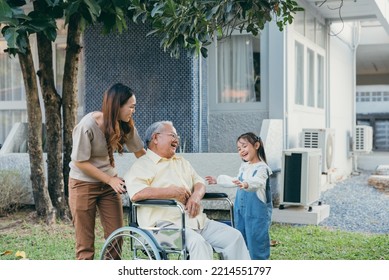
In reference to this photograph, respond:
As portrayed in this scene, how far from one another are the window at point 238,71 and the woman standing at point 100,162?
3291 mm

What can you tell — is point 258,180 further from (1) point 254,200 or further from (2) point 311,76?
(2) point 311,76

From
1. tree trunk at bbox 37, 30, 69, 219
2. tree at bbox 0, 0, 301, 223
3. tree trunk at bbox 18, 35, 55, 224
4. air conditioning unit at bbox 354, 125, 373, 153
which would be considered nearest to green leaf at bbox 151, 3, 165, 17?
tree at bbox 0, 0, 301, 223

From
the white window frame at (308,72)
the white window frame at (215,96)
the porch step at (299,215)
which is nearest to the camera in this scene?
the porch step at (299,215)

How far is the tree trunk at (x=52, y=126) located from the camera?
4.85 m

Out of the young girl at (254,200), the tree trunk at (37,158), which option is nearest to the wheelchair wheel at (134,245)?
the young girl at (254,200)

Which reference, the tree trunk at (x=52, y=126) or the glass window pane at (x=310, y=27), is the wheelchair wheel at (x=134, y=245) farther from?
the glass window pane at (x=310, y=27)

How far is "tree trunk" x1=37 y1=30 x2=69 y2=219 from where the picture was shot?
485 centimetres

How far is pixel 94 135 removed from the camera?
120 inches

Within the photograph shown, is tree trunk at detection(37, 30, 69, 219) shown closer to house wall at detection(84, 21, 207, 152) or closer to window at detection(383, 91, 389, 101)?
house wall at detection(84, 21, 207, 152)

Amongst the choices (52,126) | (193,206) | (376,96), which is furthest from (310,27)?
(376,96)

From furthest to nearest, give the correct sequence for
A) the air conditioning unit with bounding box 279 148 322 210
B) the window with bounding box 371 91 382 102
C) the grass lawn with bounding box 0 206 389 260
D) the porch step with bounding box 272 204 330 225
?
1. the window with bounding box 371 91 382 102
2. the air conditioning unit with bounding box 279 148 322 210
3. the porch step with bounding box 272 204 330 225
4. the grass lawn with bounding box 0 206 389 260

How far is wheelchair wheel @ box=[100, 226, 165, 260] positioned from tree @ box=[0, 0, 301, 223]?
1044 mm

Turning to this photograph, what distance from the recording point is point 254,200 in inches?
135
